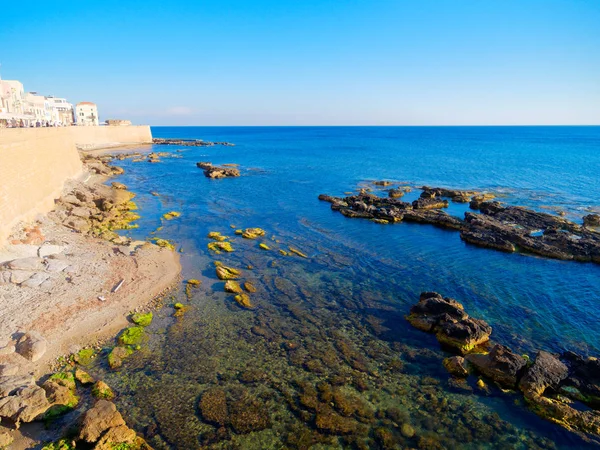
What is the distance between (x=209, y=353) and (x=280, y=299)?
6.67m

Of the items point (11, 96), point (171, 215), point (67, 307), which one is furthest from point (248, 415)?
point (11, 96)

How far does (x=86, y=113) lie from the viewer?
5049 inches

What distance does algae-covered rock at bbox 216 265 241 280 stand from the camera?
25462 mm

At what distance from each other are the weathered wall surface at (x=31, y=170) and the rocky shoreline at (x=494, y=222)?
33.0 m

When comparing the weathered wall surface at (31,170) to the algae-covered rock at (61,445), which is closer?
the algae-covered rock at (61,445)

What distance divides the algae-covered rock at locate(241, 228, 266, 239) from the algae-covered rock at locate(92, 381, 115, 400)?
21151mm

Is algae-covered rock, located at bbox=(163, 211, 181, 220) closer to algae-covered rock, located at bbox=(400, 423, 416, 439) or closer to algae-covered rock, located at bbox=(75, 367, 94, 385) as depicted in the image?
algae-covered rock, located at bbox=(75, 367, 94, 385)

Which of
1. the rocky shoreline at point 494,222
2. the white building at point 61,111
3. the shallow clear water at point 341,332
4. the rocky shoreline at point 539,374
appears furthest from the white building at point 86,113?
the rocky shoreline at point 539,374

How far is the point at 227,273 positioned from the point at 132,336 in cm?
873

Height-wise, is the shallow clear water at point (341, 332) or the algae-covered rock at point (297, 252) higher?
the algae-covered rock at point (297, 252)

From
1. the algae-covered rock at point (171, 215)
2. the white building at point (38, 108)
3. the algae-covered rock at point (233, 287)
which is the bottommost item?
the algae-covered rock at point (233, 287)

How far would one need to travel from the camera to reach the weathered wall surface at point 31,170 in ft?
90.2

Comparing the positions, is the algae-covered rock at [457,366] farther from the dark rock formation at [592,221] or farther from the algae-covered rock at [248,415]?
the dark rock formation at [592,221]

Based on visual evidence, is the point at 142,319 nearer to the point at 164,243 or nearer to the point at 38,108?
the point at 164,243
